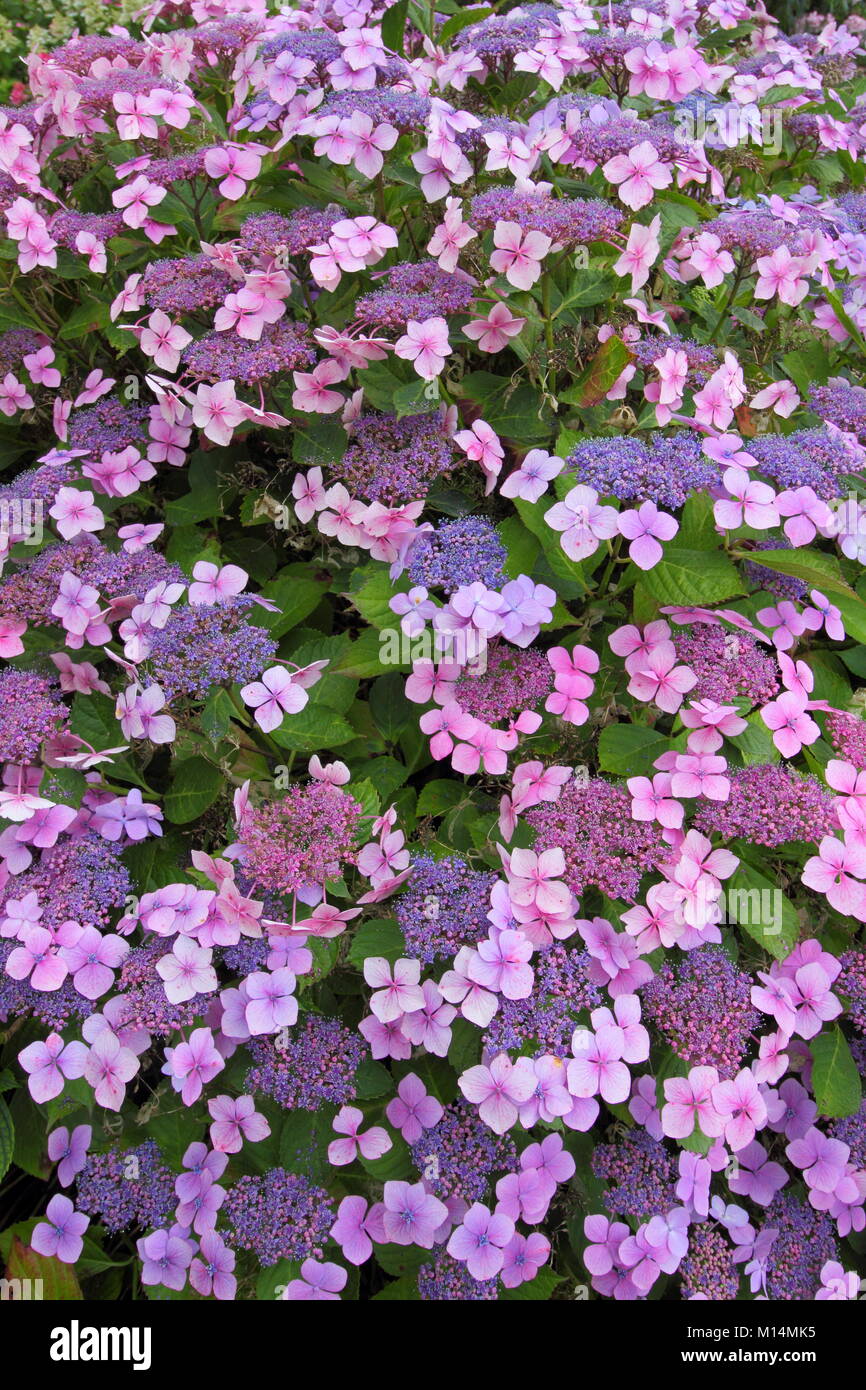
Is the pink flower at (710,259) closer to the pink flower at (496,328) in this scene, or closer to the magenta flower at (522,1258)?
the pink flower at (496,328)

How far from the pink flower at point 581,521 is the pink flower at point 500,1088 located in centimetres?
72

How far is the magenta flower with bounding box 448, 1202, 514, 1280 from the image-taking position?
1406mm

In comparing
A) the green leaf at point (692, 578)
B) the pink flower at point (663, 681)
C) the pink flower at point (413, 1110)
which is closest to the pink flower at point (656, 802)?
the pink flower at point (663, 681)

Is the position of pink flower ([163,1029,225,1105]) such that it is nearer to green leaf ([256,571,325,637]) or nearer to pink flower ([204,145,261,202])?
green leaf ([256,571,325,637])

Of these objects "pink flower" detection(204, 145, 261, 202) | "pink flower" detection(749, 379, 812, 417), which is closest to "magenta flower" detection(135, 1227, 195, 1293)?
"pink flower" detection(749, 379, 812, 417)

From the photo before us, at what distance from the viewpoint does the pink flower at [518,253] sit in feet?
5.41

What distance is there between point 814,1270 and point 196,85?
113 inches

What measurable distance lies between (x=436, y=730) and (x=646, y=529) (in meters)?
0.44

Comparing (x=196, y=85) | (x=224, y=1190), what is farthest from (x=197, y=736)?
(x=196, y=85)

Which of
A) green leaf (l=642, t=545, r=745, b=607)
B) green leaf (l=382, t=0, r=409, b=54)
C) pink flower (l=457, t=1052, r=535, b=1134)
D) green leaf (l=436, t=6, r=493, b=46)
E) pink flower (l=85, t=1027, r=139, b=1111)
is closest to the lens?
pink flower (l=457, t=1052, r=535, b=1134)

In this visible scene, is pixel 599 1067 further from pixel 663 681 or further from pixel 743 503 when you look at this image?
pixel 743 503

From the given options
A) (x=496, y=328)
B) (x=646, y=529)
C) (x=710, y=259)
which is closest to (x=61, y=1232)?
(x=646, y=529)

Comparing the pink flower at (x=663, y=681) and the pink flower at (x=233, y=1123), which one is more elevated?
the pink flower at (x=663, y=681)

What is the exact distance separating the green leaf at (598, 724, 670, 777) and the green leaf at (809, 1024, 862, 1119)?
0.49 meters
